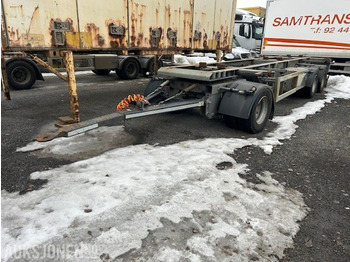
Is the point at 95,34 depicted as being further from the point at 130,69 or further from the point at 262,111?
the point at 130,69

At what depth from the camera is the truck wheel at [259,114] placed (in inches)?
211

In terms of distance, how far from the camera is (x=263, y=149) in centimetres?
489

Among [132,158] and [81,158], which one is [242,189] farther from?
[81,158]

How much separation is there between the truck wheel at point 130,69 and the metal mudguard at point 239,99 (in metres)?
7.96

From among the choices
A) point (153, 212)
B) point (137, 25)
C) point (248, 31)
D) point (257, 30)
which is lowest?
point (153, 212)

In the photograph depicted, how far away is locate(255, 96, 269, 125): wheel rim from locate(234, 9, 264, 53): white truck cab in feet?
46.9

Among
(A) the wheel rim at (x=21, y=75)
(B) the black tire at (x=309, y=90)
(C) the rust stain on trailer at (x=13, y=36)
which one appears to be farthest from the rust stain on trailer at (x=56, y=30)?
(B) the black tire at (x=309, y=90)

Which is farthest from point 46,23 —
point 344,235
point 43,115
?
point 344,235

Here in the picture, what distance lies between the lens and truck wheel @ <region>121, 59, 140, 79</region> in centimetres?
1252

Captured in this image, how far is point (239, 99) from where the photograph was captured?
5.34m

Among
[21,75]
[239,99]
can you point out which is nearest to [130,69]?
[21,75]

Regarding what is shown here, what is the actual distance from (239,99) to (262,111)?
0.82 metres

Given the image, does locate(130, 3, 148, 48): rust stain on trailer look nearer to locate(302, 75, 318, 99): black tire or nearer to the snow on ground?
the snow on ground

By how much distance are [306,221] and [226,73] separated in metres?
3.59
